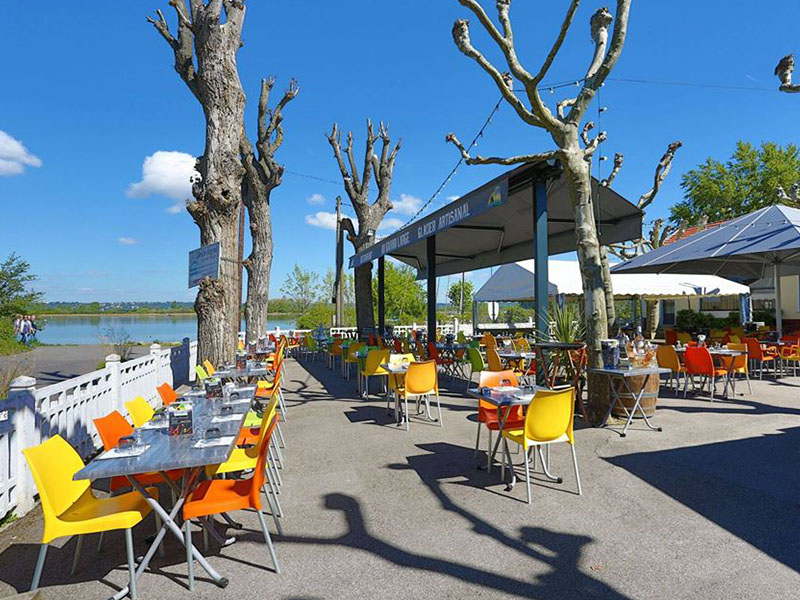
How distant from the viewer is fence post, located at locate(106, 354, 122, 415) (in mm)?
6031

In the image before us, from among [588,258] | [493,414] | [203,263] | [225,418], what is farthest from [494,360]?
[225,418]

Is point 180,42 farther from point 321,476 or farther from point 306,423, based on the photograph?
point 321,476

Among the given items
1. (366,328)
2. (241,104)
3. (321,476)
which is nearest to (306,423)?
(321,476)

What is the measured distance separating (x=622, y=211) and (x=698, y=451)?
489 cm

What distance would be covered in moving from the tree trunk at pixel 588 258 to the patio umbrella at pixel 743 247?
12.7ft

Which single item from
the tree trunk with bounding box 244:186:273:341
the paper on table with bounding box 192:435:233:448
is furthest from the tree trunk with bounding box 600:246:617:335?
the tree trunk with bounding box 244:186:273:341

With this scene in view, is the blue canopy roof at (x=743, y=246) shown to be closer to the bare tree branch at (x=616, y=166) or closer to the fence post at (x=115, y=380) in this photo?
the bare tree branch at (x=616, y=166)

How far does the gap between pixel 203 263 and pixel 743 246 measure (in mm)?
9119

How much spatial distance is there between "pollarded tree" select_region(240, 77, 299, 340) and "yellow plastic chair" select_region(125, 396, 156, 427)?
977 centimetres

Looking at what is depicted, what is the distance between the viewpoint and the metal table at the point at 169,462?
2639mm

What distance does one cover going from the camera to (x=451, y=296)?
1984 inches

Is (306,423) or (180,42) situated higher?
(180,42)

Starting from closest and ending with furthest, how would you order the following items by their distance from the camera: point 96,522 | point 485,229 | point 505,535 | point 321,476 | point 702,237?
point 96,522, point 505,535, point 321,476, point 702,237, point 485,229

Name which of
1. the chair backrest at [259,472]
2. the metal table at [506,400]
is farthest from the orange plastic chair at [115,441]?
the metal table at [506,400]
